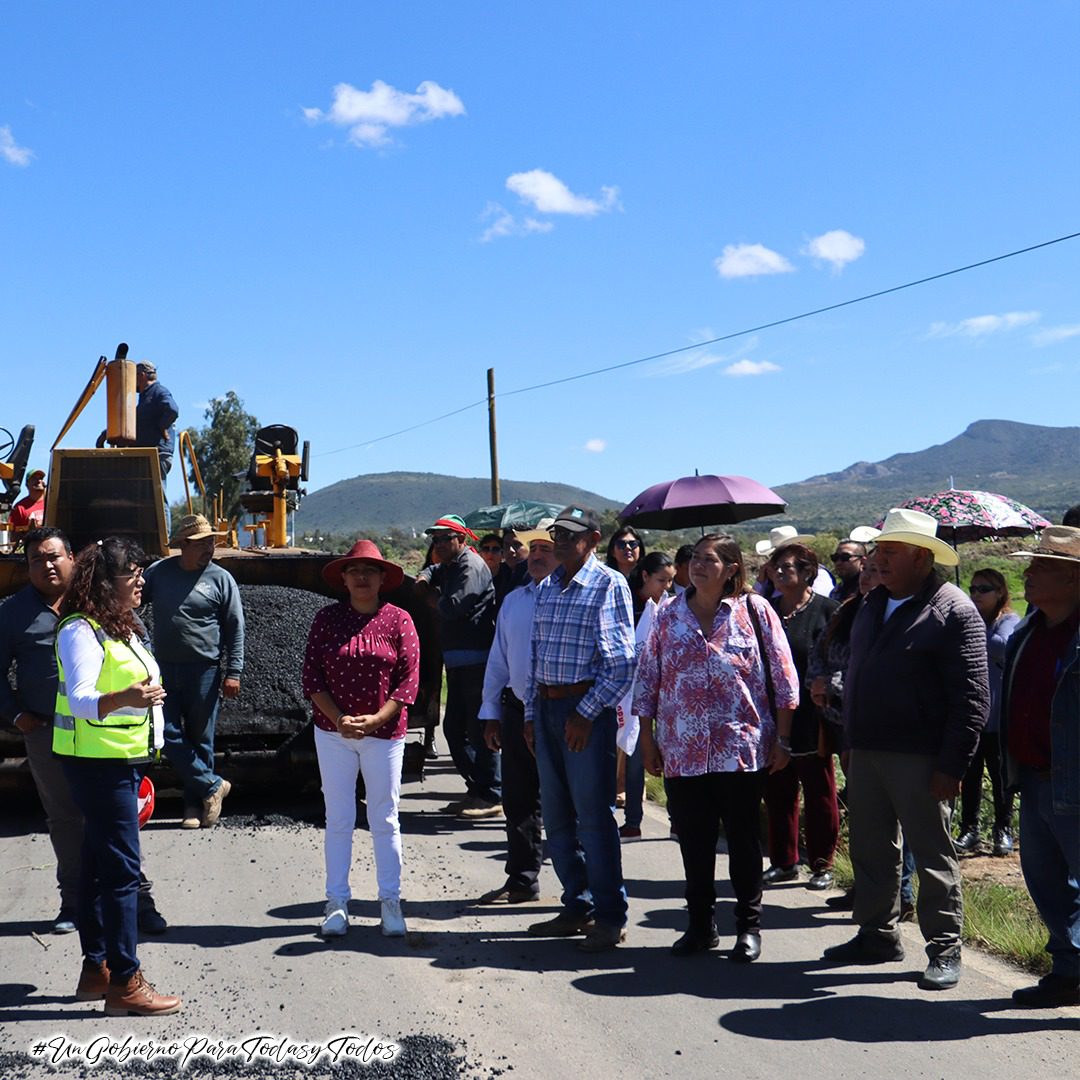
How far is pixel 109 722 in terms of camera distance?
5.03 m

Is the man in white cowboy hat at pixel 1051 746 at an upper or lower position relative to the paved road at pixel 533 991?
upper

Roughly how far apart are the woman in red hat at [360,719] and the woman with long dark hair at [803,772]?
2284 mm

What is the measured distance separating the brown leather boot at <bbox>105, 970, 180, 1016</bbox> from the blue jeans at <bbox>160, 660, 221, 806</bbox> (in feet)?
11.2

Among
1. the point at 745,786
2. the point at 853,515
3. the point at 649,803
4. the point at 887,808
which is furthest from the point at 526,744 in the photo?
the point at 853,515

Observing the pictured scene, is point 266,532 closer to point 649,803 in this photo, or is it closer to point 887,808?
point 649,803

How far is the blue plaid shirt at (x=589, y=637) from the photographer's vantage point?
19.8 ft

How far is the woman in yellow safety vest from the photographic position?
500 cm

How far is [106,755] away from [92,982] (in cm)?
96

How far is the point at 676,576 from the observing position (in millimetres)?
9273

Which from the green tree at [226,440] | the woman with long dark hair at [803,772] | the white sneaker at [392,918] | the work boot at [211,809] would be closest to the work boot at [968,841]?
the woman with long dark hair at [803,772]

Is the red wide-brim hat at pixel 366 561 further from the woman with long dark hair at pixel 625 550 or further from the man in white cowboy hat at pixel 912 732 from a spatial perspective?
the woman with long dark hair at pixel 625 550

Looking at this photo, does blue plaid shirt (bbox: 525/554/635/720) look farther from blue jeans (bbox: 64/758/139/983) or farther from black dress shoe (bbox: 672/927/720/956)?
blue jeans (bbox: 64/758/139/983)

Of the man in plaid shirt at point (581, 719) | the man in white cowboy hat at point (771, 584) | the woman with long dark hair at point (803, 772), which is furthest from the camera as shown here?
the man in white cowboy hat at point (771, 584)

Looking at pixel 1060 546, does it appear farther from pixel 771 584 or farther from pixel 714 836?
pixel 771 584
